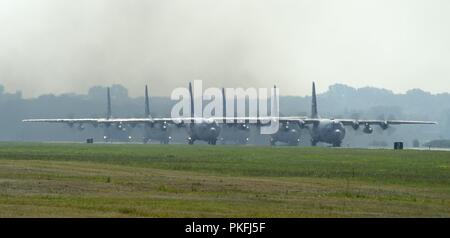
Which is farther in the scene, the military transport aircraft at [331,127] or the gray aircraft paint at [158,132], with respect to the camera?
the gray aircraft paint at [158,132]

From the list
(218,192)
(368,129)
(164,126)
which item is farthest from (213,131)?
(218,192)

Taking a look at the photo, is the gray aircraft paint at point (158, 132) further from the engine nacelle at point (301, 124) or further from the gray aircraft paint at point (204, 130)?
the engine nacelle at point (301, 124)

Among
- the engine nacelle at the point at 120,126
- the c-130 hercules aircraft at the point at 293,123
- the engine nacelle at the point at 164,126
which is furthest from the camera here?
the engine nacelle at the point at 120,126

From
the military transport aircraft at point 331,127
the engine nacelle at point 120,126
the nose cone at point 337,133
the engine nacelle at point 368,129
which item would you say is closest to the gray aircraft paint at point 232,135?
the engine nacelle at point 120,126

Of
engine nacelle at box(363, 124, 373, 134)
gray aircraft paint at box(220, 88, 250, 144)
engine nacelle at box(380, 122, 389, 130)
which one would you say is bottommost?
gray aircraft paint at box(220, 88, 250, 144)

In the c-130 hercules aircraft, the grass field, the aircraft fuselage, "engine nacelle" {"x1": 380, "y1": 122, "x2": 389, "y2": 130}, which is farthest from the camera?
"engine nacelle" {"x1": 380, "y1": 122, "x2": 389, "y2": 130}

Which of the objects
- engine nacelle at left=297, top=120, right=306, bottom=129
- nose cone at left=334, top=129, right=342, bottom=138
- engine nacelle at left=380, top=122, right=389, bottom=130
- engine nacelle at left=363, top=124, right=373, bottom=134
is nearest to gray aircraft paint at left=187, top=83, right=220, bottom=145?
engine nacelle at left=297, top=120, right=306, bottom=129

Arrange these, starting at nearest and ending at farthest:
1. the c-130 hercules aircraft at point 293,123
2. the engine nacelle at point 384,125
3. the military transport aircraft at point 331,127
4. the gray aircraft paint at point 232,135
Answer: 1. the military transport aircraft at point 331,127
2. the c-130 hercules aircraft at point 293,123
3. the engine nacelle at point 384,125
4. the gray aircraft paint at point 232,135

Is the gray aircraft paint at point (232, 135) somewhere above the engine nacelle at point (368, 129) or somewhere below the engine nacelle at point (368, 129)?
below

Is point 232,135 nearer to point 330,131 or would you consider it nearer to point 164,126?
point 164,126

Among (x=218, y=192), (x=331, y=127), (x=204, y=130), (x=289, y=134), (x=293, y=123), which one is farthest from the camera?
(x=289, y=134)

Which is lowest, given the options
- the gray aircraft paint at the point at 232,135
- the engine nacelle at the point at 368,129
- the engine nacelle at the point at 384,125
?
the gray aircraft paint at the point at 232,135

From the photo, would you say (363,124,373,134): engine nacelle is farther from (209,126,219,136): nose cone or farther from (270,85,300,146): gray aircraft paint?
(209,126,219,136): nose cone
